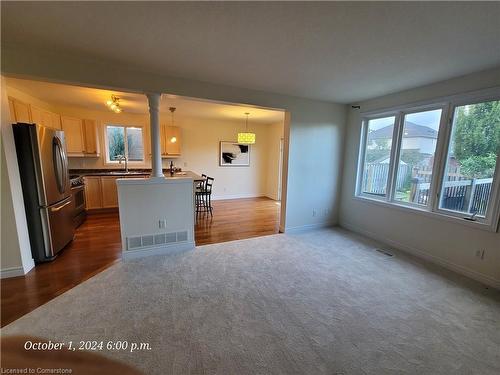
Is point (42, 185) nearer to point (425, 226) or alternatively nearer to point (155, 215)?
point (155, 215)

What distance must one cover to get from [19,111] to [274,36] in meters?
4.10

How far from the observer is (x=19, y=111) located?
11.1ft

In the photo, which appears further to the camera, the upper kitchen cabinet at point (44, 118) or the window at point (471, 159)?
the upper kitchen cabinet at point (44, 118)

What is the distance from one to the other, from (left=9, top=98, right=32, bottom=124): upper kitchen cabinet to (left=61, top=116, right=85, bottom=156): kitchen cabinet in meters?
1.31

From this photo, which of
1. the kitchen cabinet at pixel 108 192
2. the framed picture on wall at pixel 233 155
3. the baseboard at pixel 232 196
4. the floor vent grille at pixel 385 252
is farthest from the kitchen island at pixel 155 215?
the framed picture on wall at pixel 233 155

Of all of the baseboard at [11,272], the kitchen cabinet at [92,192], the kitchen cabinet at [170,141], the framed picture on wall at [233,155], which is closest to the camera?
the baseboard at [11,272]

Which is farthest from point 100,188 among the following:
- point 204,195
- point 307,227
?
point 307,227

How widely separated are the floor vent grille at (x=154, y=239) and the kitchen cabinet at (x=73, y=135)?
11.5 feet

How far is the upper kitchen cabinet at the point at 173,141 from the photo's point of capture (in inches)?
237

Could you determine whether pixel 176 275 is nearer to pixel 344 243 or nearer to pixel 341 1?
pixel 344 243

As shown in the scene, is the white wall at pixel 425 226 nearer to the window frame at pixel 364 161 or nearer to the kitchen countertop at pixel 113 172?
the window frame at pixel 364 161

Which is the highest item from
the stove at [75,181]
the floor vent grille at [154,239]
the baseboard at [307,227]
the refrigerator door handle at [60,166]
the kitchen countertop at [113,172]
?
the refrigerator door handle at [60,166]

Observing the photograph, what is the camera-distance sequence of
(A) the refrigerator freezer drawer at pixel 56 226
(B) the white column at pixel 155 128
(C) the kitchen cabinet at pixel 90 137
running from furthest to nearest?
1. (C) the kitchen cabinet at pixel 90 137
2. (B) the white column at pixel 155 128
3. (A) the refrigerator freezer drawer at pixel 56 226

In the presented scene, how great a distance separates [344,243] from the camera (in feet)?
12.4
